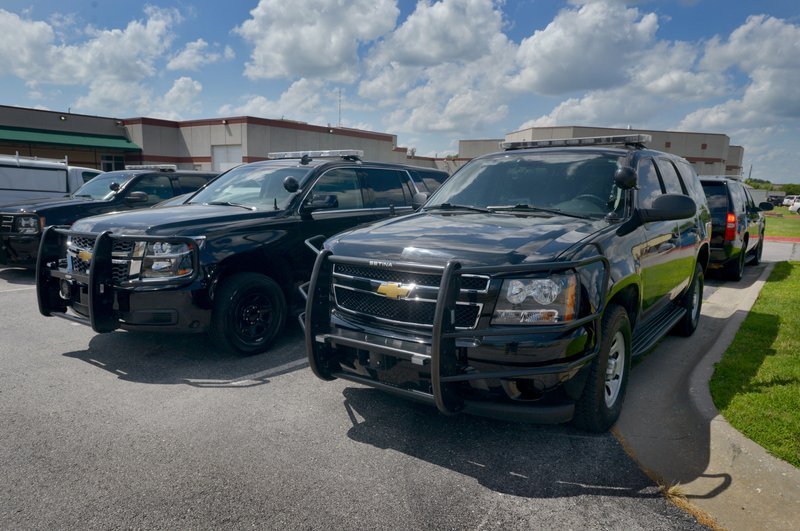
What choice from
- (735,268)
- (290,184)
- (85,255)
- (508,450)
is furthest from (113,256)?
(735,268)

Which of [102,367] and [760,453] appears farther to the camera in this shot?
[102,367]

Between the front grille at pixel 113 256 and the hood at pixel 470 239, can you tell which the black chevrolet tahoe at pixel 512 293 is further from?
the front grille at pixel 113 256

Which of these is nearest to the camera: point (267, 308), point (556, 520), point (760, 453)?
point (556, 520)

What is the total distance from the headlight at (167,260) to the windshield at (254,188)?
→ 1208mm

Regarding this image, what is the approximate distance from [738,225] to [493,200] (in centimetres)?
735

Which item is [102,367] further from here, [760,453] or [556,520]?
[760,453]

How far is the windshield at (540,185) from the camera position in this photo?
4.44m

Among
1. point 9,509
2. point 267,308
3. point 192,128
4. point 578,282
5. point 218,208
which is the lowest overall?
point 9,509

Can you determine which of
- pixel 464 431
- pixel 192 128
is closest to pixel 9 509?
pixel 464 431

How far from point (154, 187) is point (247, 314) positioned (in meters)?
6.06

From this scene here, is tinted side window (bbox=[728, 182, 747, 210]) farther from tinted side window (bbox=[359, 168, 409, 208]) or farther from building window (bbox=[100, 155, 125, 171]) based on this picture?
building window (bbox=[100, 155, 125, 171])

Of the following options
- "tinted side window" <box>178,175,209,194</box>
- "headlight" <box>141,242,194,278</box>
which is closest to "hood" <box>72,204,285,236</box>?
"headlight" <box>141,242,194,278</box>

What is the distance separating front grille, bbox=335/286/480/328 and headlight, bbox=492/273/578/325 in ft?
0.57

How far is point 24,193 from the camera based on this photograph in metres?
11.5
